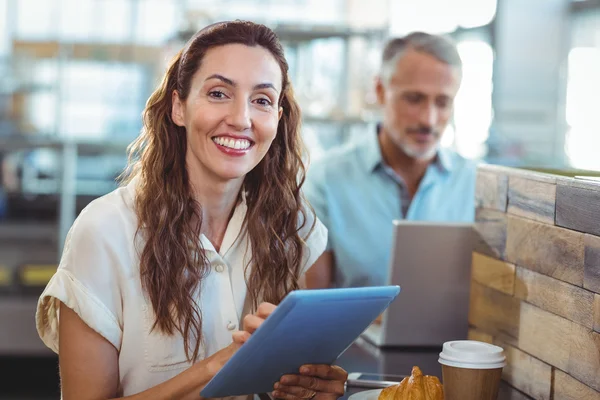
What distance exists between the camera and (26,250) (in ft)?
15.9

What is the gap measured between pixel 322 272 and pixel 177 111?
4.01 ft

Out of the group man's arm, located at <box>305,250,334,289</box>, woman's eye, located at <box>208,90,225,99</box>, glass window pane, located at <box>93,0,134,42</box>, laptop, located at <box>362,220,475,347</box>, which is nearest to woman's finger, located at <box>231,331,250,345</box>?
woman's eye, located at <box>208,90,225,99</box>

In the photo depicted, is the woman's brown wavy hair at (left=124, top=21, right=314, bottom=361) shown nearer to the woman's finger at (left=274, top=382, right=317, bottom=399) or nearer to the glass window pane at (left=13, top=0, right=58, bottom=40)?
the woman's finger at (left=274, top=382, right=317, bottom=399)

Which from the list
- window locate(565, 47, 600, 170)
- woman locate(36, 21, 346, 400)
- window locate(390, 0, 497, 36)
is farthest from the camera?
window locate(390, 0, 497, 36)

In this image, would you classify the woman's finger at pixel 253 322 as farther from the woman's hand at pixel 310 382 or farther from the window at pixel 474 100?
the window at pixel 474 100

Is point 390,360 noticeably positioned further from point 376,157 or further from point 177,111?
point 376,157

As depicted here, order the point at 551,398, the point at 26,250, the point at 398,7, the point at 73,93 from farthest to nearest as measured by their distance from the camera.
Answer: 1. the point at 398,7
2. the point at 73,93
3. the point at 26,250
4. the point at 551,398

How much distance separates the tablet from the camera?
1.29 meters

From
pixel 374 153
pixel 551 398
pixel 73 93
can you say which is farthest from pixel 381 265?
pixel 73 93

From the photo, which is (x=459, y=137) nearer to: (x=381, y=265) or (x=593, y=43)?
(x=593, y=43)

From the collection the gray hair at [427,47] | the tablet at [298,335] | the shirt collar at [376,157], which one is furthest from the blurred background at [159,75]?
the tablet at [298,335]

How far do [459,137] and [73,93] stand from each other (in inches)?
103

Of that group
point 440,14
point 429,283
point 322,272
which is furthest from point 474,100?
point 429,283

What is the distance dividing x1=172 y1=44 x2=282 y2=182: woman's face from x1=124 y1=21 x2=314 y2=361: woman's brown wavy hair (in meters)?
0.03
